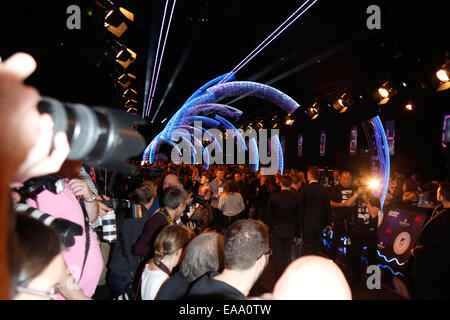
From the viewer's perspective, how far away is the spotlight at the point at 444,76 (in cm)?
562

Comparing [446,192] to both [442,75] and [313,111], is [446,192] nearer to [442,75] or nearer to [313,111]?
[442,75]

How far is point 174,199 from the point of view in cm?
398

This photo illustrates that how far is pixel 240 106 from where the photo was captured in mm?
22891

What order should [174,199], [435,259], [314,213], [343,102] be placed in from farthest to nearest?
[343,102]
[314,213]
[435,259]
[174,199]

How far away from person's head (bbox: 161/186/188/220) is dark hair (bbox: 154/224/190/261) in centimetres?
104

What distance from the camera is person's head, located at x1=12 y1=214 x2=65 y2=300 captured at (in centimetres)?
111

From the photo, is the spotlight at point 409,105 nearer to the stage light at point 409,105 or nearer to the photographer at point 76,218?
the stage light at point 409,105

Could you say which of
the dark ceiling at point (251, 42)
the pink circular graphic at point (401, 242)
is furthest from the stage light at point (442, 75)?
the pink circular graphic at point (401, 242)

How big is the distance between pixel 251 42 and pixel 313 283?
9710 millimetres

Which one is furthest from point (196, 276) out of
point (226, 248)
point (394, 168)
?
point (394, 168)

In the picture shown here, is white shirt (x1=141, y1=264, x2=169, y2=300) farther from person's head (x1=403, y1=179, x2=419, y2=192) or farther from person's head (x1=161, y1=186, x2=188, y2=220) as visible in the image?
person's head (x1=403, y1=179, x2=419, y2=192)

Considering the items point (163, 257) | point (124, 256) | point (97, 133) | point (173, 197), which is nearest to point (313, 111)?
point (173, 197)
